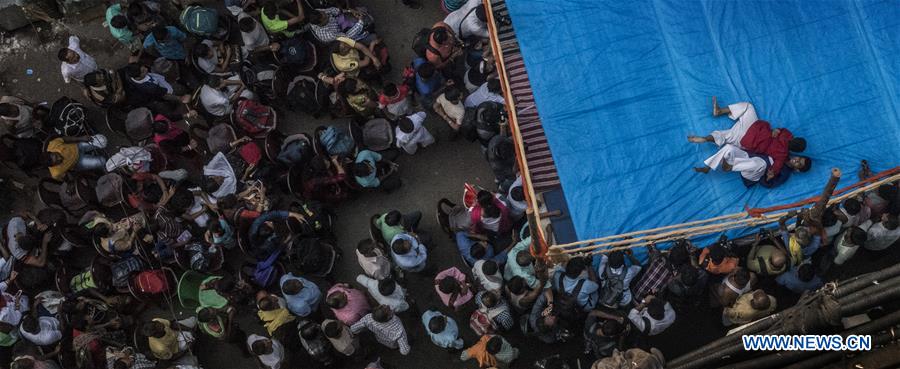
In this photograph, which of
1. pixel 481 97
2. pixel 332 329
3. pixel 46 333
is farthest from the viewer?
pixel 481 97

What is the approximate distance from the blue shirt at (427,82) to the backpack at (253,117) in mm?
1929

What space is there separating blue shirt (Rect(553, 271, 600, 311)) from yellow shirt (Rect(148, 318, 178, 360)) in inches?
175

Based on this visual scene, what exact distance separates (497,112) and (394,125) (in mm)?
1466

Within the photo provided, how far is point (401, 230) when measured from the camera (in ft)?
30.3

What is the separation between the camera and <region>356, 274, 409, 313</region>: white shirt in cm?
895

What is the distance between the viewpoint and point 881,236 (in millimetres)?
8719

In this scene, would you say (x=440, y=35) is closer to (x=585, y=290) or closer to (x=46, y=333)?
(x=585, y=290)

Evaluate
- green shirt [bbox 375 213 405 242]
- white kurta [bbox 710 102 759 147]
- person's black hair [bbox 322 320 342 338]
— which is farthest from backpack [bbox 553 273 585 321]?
white kurta [bbox 710 102 759 147]

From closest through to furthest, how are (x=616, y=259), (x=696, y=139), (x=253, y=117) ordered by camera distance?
→ (x=616, y=259) < (x=696, y=139) < (x=253, y=117)

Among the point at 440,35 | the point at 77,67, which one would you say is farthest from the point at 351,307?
the point at 77,67

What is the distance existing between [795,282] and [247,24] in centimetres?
736

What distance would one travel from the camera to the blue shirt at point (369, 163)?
9578 millimetres

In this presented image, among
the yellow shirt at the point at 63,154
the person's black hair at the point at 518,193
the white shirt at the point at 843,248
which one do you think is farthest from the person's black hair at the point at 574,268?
the yellow shirt at the point at 63,154

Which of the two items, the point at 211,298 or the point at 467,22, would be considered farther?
the point at 467,22
